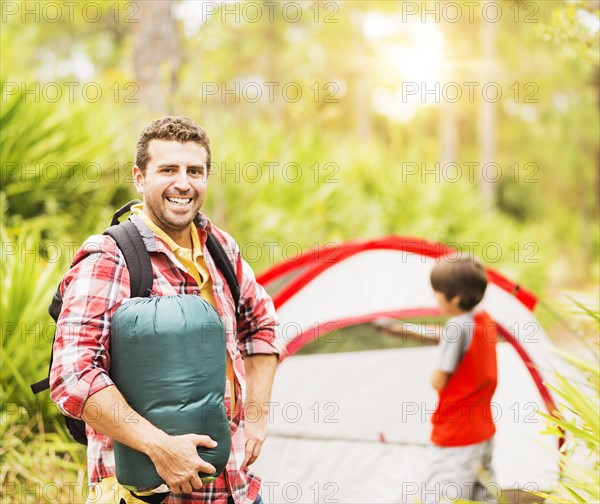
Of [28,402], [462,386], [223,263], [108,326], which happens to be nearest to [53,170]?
[28,402]

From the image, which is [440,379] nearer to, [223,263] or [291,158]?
[223,263]

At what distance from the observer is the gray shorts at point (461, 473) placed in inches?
151

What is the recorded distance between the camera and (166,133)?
239 centimetres

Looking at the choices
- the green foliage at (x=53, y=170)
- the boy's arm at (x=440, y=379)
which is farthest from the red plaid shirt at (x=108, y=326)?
the green foliage at (x=53, y=170)

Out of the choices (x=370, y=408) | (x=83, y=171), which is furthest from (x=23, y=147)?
(x=370, y=408)

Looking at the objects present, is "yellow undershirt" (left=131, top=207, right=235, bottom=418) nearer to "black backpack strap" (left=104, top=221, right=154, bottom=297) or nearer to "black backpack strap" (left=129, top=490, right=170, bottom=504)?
"black backpack strap" (left=104, top=221, right=154, bottom=297)

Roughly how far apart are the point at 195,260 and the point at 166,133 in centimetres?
42

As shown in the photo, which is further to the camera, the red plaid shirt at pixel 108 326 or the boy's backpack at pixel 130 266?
the boy's backpack at pixel 130 266

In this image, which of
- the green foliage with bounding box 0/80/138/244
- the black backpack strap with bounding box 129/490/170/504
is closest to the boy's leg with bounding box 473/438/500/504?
the black backpack strap with bounding box 129/490/170/504

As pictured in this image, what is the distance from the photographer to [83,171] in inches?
246

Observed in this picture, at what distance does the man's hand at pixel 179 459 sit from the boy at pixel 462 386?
195 cm

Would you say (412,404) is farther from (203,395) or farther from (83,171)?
(203,395)

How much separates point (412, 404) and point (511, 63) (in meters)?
17.7

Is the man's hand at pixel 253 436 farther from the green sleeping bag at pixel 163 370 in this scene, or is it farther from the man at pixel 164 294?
the green sleeping bag at pixel 163 370
